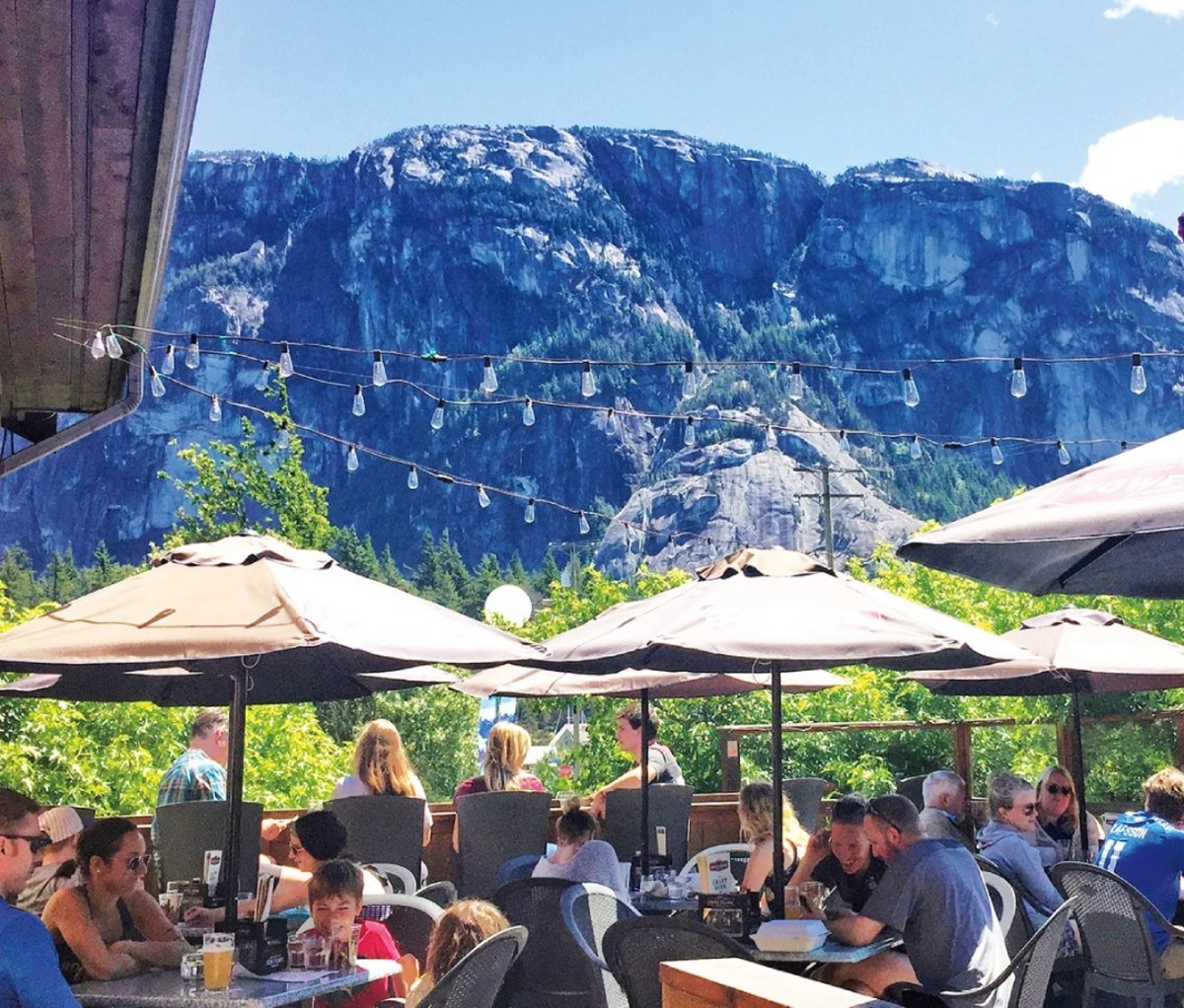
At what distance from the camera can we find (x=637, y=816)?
742 centimetres

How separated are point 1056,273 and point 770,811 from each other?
113644 mm

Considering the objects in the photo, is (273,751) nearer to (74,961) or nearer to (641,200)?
(74,961)

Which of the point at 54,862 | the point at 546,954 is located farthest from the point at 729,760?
the point at 54,862

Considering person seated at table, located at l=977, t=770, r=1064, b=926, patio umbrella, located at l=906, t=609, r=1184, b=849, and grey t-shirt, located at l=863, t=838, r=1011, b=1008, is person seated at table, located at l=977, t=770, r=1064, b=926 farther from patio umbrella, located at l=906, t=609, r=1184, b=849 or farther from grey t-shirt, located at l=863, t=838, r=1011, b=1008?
grey t-shirt, located at l=863, t=838, r=1011, b=1008

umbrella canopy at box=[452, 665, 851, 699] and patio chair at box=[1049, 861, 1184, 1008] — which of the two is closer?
patio chair at box=[1049, 861, 1184, 1008]

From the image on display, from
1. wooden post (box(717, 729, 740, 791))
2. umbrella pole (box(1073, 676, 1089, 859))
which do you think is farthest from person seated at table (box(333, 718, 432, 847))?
wooden post (box(717, 729, 740, 791))

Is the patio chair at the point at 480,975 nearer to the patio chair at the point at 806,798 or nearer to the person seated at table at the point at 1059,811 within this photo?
the person seated at table at the point at 1059,811

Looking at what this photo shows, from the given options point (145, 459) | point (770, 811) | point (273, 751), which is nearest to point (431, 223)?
point (145, 459)

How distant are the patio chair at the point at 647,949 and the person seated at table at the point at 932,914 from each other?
34.4 inches

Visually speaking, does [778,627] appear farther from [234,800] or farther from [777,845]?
[234,800]

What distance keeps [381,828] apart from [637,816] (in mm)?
1762

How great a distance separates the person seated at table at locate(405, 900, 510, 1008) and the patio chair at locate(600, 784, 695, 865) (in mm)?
3847

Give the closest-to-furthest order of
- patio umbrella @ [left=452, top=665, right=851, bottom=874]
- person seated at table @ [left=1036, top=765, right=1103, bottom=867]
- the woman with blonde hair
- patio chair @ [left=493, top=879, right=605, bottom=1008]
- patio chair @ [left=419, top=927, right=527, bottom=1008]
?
patio chair @ [left=419, top=927, right=527, bottom=1008]
patio chair @ [left=493, top=879, right=605, bottom=1008]
the woman with blonde hair
person seated at table @ [left=1036, top=765, right=1103, bottom=867]
patio umbrella @ [left=452, top=665, right=851, bottom=874]

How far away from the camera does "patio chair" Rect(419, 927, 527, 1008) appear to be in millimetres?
3186
